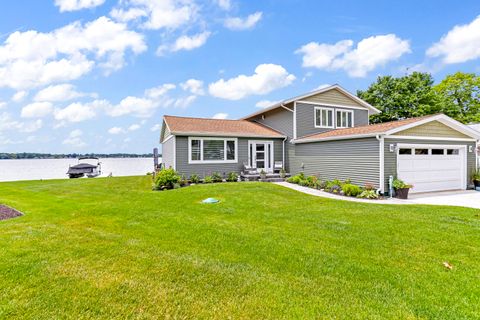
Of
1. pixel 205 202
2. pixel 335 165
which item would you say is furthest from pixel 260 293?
pixel 335 165

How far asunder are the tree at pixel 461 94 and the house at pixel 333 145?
2248 centimetres

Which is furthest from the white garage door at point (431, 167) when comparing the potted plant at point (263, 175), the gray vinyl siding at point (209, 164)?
the gray vinyl siding at point (209, 164)

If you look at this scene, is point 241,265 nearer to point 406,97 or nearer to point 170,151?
point 170,151

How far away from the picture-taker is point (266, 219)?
23.2 feet

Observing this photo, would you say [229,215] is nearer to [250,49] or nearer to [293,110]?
[293,110]

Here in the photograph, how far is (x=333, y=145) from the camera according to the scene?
13.8 meters

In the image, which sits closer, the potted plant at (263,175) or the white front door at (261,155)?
the potted plant at (263,175)

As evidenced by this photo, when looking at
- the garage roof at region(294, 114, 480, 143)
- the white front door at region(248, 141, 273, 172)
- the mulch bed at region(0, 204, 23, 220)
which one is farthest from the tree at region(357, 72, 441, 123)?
the mulch bed at region(0, 204, 23, 220)

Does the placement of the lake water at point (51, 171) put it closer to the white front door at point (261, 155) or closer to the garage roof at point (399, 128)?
the white front door at point (261, 155)

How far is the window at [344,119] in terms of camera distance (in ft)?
58.7

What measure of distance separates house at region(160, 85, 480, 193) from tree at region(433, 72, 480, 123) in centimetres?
2248

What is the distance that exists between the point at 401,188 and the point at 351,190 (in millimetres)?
1942

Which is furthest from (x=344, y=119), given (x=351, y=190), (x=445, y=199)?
(x=445, y=199)

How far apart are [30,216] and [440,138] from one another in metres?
16.9
